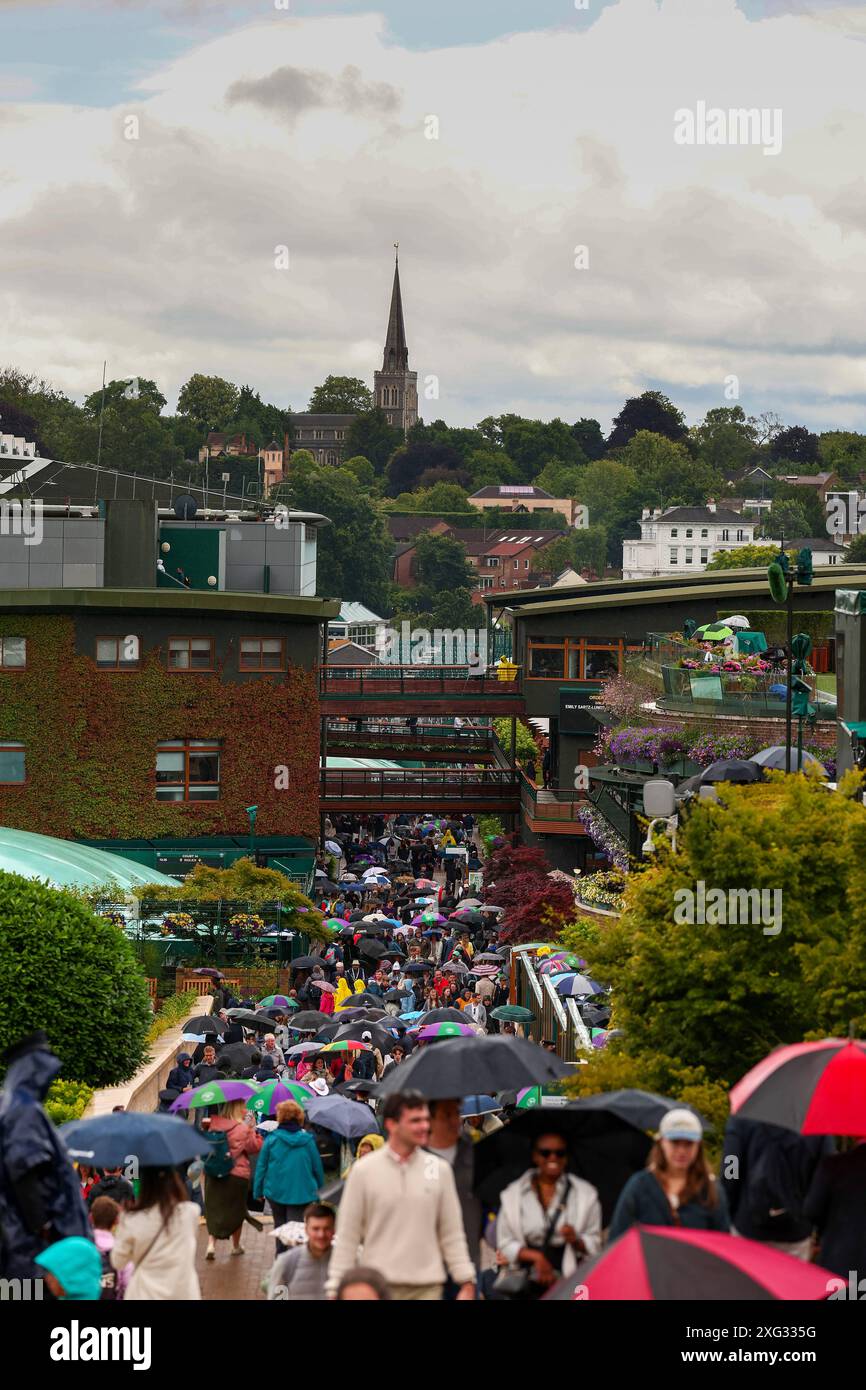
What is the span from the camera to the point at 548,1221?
10148mm

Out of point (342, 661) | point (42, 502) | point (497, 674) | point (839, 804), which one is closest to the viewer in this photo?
point (839, 804)

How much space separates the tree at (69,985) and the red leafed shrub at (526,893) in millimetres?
12695

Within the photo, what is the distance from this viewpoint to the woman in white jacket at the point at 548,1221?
10094mm

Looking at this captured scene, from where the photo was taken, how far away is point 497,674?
71.6 meters

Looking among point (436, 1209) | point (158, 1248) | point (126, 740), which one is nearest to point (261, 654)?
point (126, 740)

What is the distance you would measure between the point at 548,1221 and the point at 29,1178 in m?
2.41

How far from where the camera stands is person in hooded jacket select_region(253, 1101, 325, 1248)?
15766 millimetres

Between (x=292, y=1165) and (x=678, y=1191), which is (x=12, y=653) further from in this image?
(x=678, y=1191)

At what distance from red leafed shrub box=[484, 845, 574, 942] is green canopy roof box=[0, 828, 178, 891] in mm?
7196

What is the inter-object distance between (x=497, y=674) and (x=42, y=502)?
16.7m
